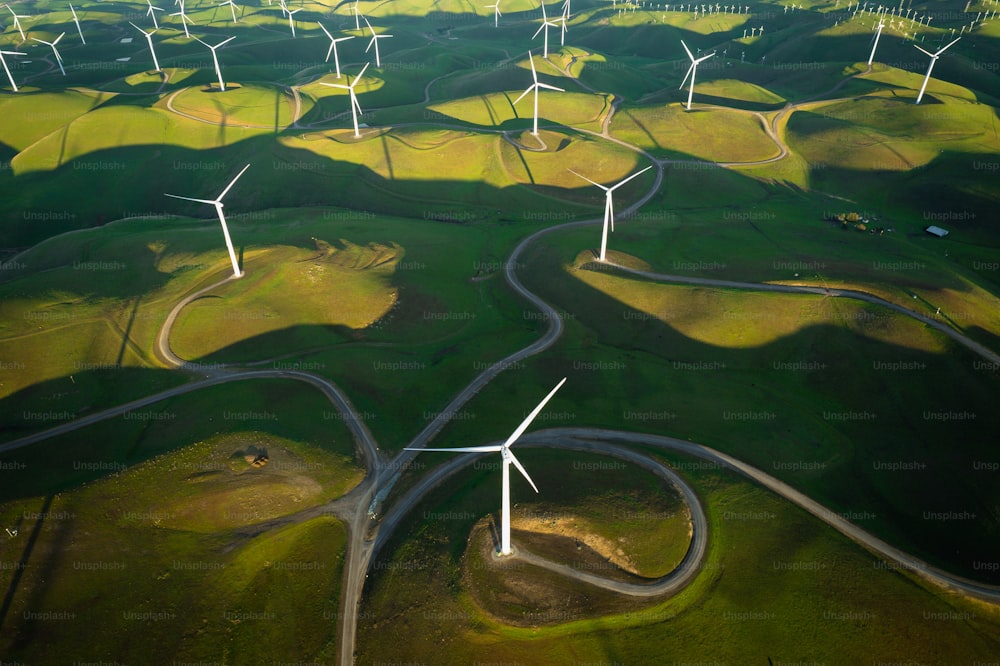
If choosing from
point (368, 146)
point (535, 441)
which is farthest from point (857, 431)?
point (368, 146)

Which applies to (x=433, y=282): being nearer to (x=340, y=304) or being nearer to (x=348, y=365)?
(x=340, y=304)

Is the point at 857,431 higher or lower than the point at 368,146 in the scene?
lower

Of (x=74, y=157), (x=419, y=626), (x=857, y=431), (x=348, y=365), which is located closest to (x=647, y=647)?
(x=419, y=626)

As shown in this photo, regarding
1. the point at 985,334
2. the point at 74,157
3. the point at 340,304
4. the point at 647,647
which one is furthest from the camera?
the point at 74,157

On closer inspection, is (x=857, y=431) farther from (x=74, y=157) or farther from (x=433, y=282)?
(x=74, y=157)

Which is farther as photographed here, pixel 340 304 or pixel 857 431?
pixel 340 304

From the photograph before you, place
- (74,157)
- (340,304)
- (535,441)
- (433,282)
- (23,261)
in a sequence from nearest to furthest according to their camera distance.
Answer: (535,441), (340,304), (433,282), (23,261), (74,157)

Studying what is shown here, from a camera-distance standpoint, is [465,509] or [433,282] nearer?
[465,509]

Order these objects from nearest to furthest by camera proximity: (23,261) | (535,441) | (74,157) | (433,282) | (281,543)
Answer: (281,543) → (535,441) → (433,282) → (23,261) → (74,157)

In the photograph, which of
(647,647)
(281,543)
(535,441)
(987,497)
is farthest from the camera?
(535,441)
